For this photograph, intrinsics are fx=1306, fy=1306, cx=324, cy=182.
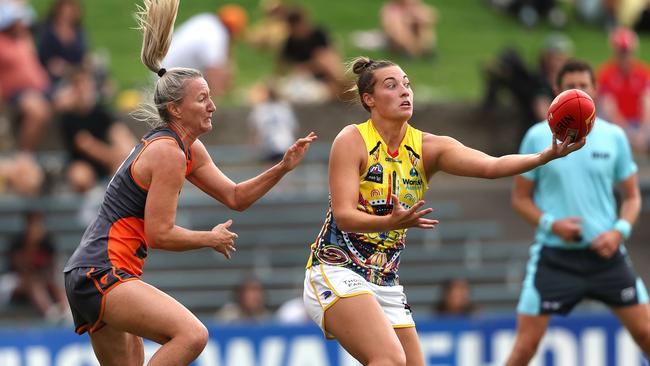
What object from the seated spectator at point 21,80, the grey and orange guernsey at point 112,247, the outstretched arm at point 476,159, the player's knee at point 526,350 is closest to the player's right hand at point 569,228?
the player's knee at point 526,350

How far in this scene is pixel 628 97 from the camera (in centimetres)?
1464

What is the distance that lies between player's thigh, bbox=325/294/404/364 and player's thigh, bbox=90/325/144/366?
1078 millimetres

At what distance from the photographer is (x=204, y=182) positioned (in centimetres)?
722

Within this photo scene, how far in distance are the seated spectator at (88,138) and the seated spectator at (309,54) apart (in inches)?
103

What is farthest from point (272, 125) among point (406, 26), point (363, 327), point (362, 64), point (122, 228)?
point (363, 327)

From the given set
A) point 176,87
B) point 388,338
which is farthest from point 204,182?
point 388,338

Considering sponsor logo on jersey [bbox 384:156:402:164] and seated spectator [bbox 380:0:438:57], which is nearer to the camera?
sponsor logo on jersey [bbox 384:156:402:164]

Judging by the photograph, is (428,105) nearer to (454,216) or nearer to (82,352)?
(454,216)

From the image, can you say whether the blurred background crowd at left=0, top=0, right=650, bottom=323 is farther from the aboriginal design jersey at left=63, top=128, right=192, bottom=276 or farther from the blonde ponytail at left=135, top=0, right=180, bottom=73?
the aboriginal design jersey at left=63, top=128, right=192, bottom=276

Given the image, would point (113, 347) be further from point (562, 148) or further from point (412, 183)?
point (562, 148)

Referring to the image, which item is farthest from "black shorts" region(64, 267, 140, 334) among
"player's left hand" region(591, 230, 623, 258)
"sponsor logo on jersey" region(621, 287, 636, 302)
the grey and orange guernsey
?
"sponsor logo on jersey" region(621, 287, 636, 302)

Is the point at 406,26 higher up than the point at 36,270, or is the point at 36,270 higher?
the point at 406,26

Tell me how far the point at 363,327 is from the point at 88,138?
7.29 metres

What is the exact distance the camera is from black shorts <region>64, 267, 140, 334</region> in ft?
21.8
